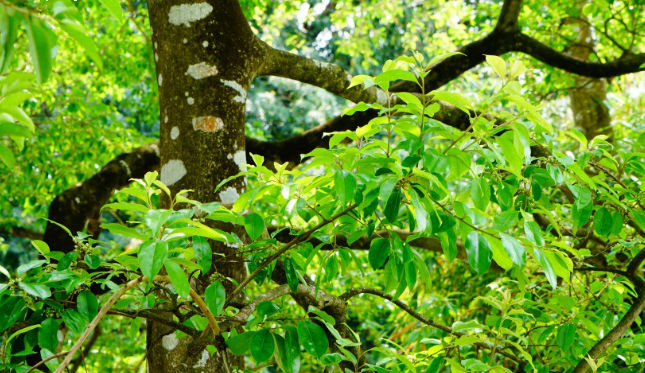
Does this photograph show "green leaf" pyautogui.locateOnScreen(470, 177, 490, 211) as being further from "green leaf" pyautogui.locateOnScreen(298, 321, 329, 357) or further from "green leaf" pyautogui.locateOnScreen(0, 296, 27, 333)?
"green leaf" pyautogui.locateOnScreen(0, 296, 27, 333)

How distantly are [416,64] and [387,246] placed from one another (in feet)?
1.18

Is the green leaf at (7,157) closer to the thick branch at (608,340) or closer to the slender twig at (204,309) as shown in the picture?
A: the slender twig at (204,309)

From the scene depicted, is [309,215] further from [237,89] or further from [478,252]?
[237,89]

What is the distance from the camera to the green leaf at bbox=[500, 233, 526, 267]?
95 cm

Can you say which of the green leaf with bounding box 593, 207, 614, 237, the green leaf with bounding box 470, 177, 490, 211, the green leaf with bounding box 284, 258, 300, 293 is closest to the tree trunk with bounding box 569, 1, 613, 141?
the green leaf with bounding box 593, 207, 614, 237

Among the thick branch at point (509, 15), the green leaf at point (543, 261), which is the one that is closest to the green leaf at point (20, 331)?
the green leaf at point (543, 261)

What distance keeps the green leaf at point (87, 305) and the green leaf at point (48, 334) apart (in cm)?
5

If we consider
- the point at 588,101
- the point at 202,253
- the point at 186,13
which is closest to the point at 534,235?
the point at 202,253

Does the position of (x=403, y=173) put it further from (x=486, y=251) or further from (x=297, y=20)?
(x=297, y=20)

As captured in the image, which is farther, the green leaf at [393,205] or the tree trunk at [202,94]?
the tree trunk at [202,94]

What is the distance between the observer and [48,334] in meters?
1.05

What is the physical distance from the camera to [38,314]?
1.11m

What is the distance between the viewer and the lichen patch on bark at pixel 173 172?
1743 millimetres

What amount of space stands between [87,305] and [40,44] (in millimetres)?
592
